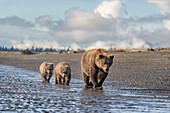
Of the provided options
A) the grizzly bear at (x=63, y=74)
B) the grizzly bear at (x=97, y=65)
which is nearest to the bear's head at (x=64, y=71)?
the grizzly bear at (x=63, y=74)

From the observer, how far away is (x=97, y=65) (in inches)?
519

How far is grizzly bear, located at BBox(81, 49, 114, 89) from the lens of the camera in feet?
42.3

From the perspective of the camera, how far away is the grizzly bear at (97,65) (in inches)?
508

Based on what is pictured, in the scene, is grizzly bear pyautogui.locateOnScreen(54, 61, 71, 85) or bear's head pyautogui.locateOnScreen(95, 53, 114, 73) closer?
bear's head pyautogui.locateOnScreen(95, 53, 114, 73)

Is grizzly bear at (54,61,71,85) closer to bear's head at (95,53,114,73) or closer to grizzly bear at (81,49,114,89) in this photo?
grizzly bear at (81,49,114,89)

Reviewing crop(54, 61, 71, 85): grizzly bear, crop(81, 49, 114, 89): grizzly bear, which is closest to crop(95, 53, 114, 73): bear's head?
crop(81, 49, 114, 89): grizzly bear

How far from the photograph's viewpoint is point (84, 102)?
9.12 metres

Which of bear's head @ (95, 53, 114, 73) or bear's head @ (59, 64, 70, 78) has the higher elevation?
bear's head @ (95, 53, 114, 73)

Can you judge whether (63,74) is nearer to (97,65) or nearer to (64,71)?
(64,71)

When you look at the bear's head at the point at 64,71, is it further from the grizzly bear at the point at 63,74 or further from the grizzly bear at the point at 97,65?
the grizzly bear at the point at 97,65

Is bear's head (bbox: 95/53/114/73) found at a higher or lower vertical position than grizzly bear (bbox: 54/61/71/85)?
higher

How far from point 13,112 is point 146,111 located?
3.03m

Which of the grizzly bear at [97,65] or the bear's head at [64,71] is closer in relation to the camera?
the grizzly bear at [97,65]

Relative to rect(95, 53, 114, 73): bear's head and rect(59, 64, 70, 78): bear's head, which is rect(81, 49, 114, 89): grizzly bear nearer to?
rect(95, 53, 114, 73): bear's head
